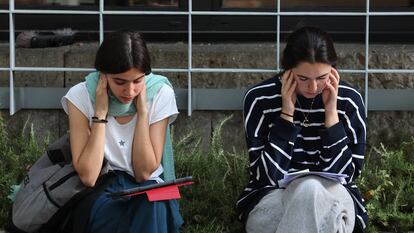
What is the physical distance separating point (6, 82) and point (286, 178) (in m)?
2.12

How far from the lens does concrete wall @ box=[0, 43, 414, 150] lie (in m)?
5.30

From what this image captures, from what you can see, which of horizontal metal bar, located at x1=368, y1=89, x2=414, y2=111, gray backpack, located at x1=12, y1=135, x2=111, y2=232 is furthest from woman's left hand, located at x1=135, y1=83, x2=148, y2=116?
Result: horizontal metal bar, located at x1=368, y1=89, x2=414, y2=111

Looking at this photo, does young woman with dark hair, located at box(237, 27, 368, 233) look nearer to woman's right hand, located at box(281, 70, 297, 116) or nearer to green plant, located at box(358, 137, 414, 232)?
woman's right hand, located at box(281, 70, 297, 116)

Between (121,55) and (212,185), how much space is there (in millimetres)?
1162

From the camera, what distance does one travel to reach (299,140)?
4.21 m

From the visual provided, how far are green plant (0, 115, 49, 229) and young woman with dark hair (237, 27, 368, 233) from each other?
133 cm

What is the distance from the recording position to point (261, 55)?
5.30 meters

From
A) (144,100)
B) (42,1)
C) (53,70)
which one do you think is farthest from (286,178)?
(42,1)

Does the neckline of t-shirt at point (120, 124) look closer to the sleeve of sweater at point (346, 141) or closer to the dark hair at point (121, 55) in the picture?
the dark hair at point (121, 55)

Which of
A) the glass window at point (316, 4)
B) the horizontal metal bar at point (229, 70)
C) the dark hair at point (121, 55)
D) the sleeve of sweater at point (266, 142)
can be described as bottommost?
the sleeve of sweater at point (266, 142)

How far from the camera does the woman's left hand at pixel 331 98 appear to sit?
4.06 meters

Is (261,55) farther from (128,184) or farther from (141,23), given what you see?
(128,184)

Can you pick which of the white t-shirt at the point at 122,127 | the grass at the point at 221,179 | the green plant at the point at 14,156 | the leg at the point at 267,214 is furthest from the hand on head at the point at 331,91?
the green plant at the point at 14,156

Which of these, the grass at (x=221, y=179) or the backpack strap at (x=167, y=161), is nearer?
the backpack strap at (x=167, y=161)
